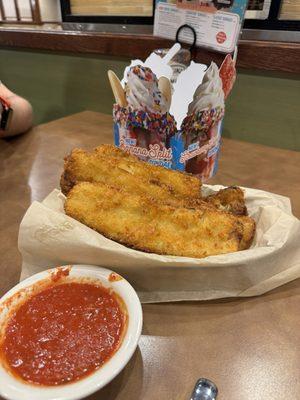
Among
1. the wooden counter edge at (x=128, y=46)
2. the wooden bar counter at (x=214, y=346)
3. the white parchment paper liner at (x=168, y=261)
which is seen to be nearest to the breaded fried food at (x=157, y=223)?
the white parchment paper liner at (x=168, y=261)

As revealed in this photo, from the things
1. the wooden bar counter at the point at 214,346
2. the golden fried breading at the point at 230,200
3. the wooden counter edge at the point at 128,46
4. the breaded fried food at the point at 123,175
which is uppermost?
the wooden counter edge at the point at 128,46

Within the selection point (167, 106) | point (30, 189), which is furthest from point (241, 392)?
point (30, 189)

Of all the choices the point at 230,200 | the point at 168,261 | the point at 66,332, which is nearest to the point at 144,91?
the point at 230,200

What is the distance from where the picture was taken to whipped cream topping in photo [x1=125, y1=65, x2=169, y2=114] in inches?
45.7

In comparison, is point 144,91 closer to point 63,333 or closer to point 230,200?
point 230,200

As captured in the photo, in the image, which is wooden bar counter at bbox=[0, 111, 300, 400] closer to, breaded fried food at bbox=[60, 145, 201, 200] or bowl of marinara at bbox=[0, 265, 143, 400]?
bowl of marinara at bbox=[0, 265, 143, 400]

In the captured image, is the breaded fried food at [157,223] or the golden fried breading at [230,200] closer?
the breaded fried food at [157,223]

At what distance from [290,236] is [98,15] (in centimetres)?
231

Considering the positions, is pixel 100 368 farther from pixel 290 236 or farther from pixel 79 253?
pixel 290 236

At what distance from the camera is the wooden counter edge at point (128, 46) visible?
1.78 metres

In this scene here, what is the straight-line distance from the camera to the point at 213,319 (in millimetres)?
849

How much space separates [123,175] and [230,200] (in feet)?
1.13

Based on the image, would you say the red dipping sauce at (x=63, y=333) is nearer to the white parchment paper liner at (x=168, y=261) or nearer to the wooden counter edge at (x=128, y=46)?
the white parchment paper liner at (x=168, y=261)

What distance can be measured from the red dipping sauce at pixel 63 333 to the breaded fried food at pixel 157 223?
0.56 feet
